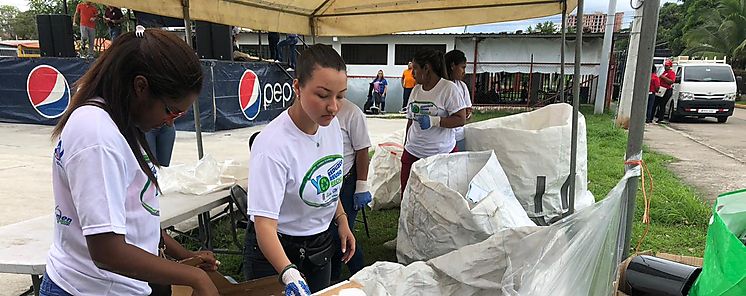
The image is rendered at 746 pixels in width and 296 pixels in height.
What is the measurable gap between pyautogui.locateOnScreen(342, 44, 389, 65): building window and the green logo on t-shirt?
1673cm

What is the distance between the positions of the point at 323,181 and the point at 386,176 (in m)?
2.96

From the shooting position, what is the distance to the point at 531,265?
5.38ft

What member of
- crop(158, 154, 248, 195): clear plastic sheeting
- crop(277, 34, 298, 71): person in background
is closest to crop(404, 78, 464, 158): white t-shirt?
crop(158, 154, 248, 195): clear plastic sheeting

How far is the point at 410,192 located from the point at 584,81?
677 inches

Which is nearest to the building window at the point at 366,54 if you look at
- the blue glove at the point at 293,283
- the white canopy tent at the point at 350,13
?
the white canopy tent at the point at 350,13

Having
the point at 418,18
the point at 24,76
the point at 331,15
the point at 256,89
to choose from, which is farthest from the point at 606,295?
the point at 24,76

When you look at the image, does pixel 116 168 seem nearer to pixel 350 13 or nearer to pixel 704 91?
pixel 350 13

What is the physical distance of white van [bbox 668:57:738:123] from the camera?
12.4 m

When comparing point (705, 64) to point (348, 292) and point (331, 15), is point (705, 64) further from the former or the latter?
point (348, 292)

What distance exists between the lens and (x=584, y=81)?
701 inches

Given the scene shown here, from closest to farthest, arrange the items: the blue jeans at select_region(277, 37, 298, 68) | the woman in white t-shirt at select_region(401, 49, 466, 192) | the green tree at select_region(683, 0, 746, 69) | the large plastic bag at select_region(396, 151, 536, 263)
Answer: the large plastic bag at select_region(396, 151, 536, 263), the woman in white t-shirt at select_region(401, 49, 466, 192), the blue jeans at select_region(277, 37, 298, 68), the green tree at select_region(683, 0, 746, 69)

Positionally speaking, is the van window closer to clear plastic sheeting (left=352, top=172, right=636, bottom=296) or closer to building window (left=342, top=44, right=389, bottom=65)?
building window (left=342, top=44, right=389, bottom=65)

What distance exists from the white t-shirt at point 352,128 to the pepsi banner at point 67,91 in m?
7.20

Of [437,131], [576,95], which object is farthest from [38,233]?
[576,95]
